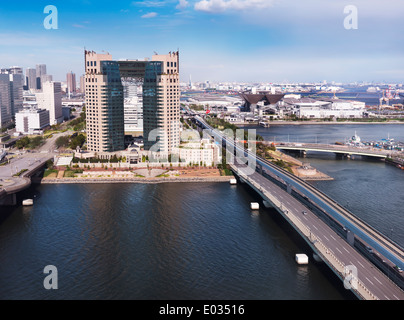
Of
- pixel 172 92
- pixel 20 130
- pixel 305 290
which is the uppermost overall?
pixel 172 92

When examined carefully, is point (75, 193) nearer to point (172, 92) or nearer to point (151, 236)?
point (151, 236)

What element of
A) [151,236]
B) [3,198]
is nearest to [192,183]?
[151,236]

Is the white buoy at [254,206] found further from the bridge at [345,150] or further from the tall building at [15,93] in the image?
the tall building at [15,93]

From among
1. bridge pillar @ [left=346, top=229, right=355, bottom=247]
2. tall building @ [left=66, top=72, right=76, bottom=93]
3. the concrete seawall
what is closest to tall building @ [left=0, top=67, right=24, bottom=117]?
the concrete seawall

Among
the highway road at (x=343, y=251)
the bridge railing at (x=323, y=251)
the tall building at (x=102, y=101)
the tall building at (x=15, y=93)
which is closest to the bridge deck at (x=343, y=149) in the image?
the tall building at (x=102, y=101)

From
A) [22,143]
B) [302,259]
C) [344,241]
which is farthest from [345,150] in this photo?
[22,143]

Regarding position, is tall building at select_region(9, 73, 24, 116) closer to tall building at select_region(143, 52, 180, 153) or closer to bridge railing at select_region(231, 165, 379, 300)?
tall building at select_region(143, 52, 180, 153)
